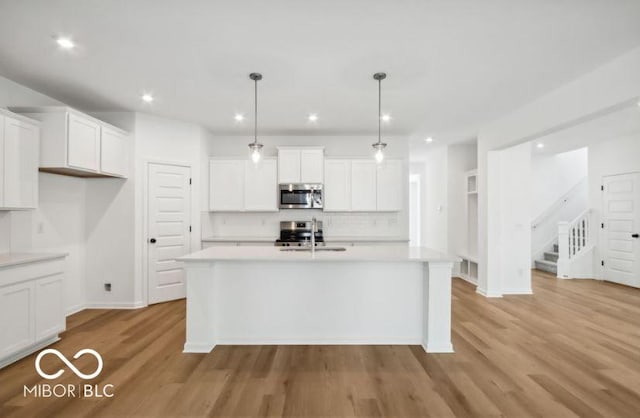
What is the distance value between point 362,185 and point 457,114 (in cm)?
183

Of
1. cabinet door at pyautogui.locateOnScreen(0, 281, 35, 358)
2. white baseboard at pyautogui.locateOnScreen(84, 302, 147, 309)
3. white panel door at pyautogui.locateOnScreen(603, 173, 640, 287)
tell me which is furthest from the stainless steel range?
white panel door at pyautogui.locateOnScreen(603, 173, 640, 287)

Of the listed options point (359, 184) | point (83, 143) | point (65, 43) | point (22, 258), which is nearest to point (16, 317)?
point (22, 258)

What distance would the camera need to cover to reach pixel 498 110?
444 centimetres

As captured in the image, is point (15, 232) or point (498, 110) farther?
point (498, 110)

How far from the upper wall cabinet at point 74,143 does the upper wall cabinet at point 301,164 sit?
2.42m

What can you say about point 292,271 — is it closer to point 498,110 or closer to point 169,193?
point 169,193

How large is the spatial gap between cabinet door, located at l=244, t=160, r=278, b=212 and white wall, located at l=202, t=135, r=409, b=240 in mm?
298

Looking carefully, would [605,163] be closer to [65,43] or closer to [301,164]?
[301,164]

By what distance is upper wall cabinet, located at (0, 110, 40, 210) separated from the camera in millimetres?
3068

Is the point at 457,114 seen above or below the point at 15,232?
above

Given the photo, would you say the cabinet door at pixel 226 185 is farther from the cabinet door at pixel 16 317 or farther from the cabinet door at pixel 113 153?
the cabinet door at pixel 16 317

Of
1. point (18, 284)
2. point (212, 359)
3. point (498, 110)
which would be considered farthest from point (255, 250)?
point (498, 110)

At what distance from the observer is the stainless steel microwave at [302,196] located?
5410mm

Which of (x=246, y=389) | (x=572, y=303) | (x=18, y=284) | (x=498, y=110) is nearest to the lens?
(x=246, y=389)
